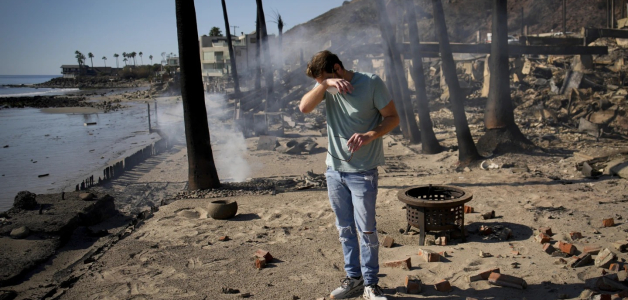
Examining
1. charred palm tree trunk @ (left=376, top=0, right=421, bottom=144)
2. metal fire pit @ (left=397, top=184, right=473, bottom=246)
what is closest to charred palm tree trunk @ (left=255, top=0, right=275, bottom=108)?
charred palm tree trunk @ (left=376, top=0, right=421, bottom=144)

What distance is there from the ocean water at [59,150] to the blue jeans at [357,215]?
8.39 meters

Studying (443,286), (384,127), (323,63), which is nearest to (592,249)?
(443,286)

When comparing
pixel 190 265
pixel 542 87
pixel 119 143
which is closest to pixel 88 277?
pixel 190 265

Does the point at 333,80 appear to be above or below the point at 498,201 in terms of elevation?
above

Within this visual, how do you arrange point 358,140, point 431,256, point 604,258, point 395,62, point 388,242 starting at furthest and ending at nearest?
point 395,62
point 388,242
point 431,256
point 604,258
point 358,140

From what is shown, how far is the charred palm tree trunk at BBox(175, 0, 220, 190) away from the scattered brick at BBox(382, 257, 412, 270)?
455 centimetres

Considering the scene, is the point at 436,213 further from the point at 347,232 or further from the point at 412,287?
the point at 347,232

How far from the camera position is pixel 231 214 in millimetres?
5969

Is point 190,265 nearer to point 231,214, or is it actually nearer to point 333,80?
point 231,214

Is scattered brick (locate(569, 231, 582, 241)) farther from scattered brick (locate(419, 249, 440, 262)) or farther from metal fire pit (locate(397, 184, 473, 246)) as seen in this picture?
scattered brick (locate(419, 249, 440, 262))

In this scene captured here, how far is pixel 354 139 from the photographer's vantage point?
2.91m

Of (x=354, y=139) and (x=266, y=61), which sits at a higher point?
(x=266, y=61)

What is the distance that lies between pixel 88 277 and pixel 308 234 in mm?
2289

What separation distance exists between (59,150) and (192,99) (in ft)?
40.5
